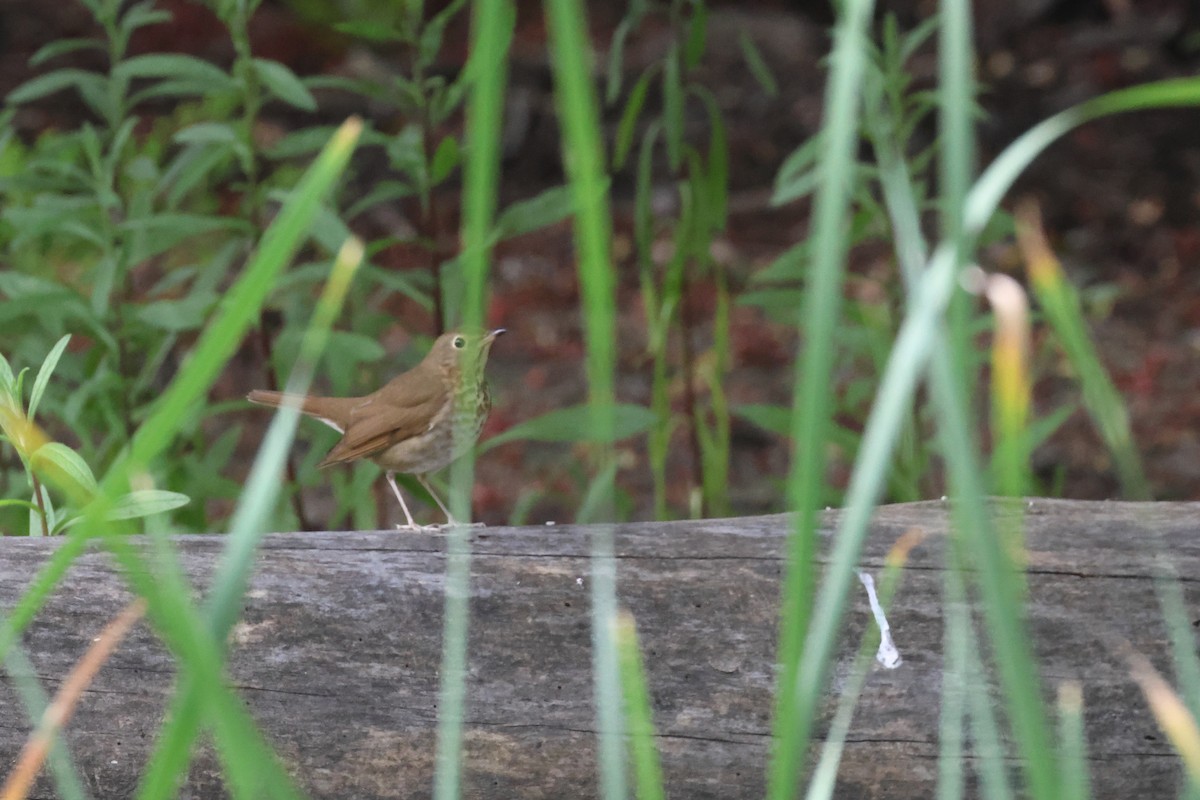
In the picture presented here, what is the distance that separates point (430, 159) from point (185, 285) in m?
2.76

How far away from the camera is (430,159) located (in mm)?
3256

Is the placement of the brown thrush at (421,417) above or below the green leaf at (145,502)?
above

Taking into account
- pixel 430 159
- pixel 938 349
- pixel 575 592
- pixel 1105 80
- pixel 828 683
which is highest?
pixel 1105 80

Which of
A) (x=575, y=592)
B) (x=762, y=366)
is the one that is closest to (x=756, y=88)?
(x=762, y=366)

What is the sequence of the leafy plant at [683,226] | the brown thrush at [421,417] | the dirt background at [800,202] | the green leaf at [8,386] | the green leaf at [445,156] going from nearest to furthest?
1. the green leaf at [8,386]
2. the brown thrush at [421,417]
3. the green leaf at [445,156]
4. the leafy plant at [683,226]
5. the dirt background at [800,202]

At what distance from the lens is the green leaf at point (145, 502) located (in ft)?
6.59

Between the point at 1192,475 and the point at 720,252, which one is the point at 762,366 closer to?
the point at 720,252

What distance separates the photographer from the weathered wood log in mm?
1923

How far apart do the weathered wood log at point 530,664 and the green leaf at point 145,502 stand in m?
0.07

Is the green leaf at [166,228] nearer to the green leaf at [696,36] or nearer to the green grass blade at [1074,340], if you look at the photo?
the green leaf at [696,36]

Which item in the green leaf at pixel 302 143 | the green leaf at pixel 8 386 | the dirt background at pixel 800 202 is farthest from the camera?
the dirt background at pixel 800 202

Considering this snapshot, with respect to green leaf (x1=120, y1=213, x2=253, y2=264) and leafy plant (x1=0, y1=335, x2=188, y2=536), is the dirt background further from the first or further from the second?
leafy plant (x1=0, y1=335, x2=188, y2=536)

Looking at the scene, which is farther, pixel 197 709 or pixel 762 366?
pixel 762 366

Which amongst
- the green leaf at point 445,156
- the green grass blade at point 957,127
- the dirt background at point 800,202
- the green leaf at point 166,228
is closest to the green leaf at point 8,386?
the green leaf at point 166,228
